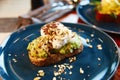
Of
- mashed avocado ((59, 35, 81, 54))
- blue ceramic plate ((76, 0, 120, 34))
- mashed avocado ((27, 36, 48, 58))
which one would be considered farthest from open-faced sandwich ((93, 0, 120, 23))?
mashed avocado ((27, 36, 48, 58))

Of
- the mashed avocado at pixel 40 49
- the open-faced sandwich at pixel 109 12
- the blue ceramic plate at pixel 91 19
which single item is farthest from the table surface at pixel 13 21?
the mashed avocado at pixel 40 49

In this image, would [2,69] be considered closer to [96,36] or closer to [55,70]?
[55,70]

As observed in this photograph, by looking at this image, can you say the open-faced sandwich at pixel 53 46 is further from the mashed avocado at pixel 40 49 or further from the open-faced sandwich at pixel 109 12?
the open-faced sandwich at pixel 109 12

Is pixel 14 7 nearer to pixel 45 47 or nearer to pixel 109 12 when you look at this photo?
pixel 109 12

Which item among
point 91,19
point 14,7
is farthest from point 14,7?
Result: point 91,19

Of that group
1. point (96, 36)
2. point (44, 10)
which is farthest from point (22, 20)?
point (96, 36)
